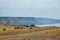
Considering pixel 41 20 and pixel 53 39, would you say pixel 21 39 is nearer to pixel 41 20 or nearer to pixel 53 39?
pixel 53 39

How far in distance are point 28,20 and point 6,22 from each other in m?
1.29

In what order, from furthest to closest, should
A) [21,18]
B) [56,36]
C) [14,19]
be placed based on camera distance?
[14,19]
[21,18]
[56,36]

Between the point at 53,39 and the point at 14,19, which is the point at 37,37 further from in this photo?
the point at 14,19

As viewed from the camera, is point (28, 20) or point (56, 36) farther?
point (28, 20)

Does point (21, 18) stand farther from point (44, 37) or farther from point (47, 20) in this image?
point (44, 37)

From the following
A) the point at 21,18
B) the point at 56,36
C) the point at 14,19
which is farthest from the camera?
the point at 14,19

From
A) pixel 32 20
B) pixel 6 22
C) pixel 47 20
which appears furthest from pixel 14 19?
pixel 47 20

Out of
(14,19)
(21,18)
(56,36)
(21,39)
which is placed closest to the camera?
(21,39)

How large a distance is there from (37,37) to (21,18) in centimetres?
465

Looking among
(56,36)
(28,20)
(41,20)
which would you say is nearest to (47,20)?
(41,20)

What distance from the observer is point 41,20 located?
30.2 ft

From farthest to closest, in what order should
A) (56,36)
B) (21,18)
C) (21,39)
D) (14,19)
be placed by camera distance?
(14,19) → (21,18) → (56,36) → (21,39)

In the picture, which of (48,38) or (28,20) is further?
(28,20)

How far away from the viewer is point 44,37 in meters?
4.31
